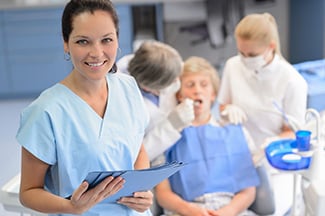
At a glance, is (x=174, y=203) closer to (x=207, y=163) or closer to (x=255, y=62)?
(x=207, y=163)

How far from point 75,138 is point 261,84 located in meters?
1.44

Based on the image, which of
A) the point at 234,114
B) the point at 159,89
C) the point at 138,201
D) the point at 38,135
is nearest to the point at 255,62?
the point at 234,114

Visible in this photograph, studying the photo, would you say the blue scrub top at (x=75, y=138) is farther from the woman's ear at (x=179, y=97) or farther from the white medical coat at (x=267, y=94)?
the white medical coat at (x=267, y=94)

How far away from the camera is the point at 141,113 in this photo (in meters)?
1.26

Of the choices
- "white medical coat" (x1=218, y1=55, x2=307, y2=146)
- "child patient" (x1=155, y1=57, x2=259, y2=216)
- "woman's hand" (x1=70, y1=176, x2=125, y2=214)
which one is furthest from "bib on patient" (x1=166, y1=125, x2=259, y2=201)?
"woman's hand" (x1=70, y1=176, x2=125, y2=214)

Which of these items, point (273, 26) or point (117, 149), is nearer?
point (117, 149)

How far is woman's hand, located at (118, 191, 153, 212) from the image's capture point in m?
1.18

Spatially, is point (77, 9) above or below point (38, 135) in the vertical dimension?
above

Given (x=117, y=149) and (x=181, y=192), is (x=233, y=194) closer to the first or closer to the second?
(x=181, y=192)

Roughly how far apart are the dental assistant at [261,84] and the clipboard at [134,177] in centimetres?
104

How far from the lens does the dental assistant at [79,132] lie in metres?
1.08

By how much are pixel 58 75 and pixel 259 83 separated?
2.46 m

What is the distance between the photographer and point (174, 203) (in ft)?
6.45

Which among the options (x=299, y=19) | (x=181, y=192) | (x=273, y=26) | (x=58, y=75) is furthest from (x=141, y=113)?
(x=299, y=19)
